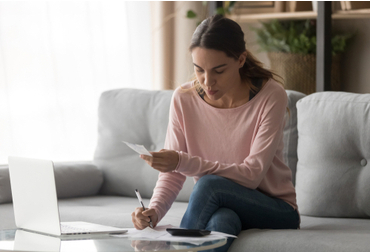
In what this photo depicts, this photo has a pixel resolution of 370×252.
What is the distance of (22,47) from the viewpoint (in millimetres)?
2496

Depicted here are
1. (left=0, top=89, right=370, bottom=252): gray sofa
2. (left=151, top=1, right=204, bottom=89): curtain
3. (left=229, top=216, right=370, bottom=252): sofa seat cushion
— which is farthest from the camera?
(left=151, top=1, right=204, bottom=89): curtain

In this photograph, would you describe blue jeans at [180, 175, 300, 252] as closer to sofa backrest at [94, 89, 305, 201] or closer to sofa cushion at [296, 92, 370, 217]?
sofa cushion at [296, 92, 370, 217]

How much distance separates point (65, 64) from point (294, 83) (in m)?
1.25

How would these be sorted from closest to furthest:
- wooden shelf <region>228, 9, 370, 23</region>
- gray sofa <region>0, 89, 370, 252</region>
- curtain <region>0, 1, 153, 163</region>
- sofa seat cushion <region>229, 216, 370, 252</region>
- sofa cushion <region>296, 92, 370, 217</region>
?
sofa seat cushion <region>229, 216, 370, 252</region> < gray sofa <region>0, 89, 370, 252</region> < sofa cushion <region>296, 92, 370, 217</region> < wooden shelf <region>228, 9, 370, 23</region> < curtain <region>0, 1, 153, 163</region>

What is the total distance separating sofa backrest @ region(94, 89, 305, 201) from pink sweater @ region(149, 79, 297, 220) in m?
0.56

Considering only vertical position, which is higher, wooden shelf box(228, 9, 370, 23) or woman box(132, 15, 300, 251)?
wooden shelf box(228, 9, 370, 23)

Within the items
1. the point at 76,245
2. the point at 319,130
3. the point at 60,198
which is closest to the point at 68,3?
the point at 60,198

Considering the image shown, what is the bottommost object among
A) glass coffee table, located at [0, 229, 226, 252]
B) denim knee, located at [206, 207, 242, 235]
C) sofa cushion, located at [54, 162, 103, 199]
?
sofa cushion, located at [54, 162, 103, 199]

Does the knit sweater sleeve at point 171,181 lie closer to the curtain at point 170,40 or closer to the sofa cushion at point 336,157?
the sofa cushion at point 336,157

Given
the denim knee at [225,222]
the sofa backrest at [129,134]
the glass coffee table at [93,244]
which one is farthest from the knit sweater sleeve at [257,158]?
the sofa backrest at [129,134]

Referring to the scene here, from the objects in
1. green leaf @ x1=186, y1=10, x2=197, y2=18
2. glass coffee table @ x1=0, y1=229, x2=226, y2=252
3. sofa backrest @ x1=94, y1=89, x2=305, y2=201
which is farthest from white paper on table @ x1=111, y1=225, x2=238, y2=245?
green leaf @ x1=186, y1=10, x2=197, y2=18

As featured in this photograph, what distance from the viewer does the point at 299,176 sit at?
5.82 ft

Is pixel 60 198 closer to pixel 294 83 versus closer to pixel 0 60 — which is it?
pixel 0 60

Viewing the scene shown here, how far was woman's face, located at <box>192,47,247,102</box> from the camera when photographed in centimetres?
133
